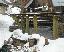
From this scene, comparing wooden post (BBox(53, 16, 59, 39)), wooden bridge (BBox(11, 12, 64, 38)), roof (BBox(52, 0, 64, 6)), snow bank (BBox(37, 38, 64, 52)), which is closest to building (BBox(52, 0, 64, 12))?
roof (BBox(52, 0, 64, 6))

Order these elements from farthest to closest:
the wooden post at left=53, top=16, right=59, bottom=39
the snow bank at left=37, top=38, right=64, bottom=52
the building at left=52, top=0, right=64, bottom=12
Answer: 1. the building at left=52, top=0, right=64, bottom=12
2. the wooden post at left=53, top=16, right=59, bottom=39
3. the snow bank at left=37, top=38, right=64, bottom=52

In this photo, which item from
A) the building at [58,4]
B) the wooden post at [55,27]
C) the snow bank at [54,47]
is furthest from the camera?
the building at [58,4]

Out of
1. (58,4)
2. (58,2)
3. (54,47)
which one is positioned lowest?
(54,47)

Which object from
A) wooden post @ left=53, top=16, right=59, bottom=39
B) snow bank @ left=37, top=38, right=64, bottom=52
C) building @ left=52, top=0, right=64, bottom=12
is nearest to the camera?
snow bank @ left=37, top=38, right=64, bottom=52

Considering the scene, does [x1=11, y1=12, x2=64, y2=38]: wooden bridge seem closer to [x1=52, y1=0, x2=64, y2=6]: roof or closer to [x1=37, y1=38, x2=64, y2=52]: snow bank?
[x1=37, y1=38, x2=64, y2=52]: snow bank

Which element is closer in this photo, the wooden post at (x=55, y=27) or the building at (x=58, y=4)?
the wooden post at (x=55, y=27)

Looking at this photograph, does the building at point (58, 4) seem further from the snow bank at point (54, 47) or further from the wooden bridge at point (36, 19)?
the snow bank at point (54, 47)

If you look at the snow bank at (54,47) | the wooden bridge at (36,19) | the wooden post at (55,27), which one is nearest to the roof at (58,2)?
the wooden bridge at (36,19)

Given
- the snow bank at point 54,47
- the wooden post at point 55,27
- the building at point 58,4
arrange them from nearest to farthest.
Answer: the snow bank at point 54,47 → the wooden post at point 55,27 → the building at point 58,4

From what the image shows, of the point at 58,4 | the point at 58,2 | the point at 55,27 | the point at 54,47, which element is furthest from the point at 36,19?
the point at 58,4

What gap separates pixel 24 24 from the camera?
1039 cm

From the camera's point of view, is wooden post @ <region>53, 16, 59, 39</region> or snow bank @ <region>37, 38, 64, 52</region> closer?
snow bank @ <region>37, 38, 64, 52</region>

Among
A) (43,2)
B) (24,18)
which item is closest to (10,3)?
(43,2)

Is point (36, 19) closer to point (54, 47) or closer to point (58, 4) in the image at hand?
point (54, 47)
